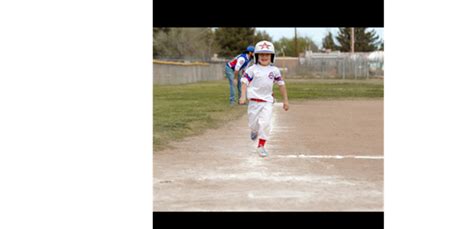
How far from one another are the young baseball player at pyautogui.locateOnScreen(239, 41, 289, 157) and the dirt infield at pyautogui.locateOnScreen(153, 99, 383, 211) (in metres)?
0.38

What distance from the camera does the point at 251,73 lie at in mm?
8625

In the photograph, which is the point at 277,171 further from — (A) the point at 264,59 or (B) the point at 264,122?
(A) the point at 264,59

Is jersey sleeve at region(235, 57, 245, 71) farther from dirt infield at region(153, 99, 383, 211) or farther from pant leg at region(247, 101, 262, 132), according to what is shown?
pant leg at region(247, 101, 262, 132)

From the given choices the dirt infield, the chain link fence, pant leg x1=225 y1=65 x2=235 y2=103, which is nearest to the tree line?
the chain link fence

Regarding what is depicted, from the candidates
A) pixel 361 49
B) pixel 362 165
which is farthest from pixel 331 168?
pixel 361 49

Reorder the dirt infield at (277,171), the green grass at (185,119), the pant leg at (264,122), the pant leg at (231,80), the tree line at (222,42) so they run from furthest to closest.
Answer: the tree line at (222,42), the pant leg at (231,80), the green grass at (185,119), the pant leg at (264,122), the dirt infield at (277,171)

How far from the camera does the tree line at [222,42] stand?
5906cm

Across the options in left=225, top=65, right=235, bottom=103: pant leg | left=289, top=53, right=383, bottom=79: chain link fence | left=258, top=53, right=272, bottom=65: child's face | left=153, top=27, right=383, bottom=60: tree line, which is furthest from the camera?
left=153, top=27, right=383, bottom=60: tree line

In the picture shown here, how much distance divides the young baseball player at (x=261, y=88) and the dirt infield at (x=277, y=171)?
1.24ft

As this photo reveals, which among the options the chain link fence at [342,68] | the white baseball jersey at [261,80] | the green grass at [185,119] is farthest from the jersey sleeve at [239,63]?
the chain link fence at [342,68]

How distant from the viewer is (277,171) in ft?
23.7

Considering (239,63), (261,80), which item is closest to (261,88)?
(261,80)

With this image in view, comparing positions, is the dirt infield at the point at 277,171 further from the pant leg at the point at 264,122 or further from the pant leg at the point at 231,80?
the pant leg at the point at 231,80

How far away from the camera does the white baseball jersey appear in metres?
8.61
